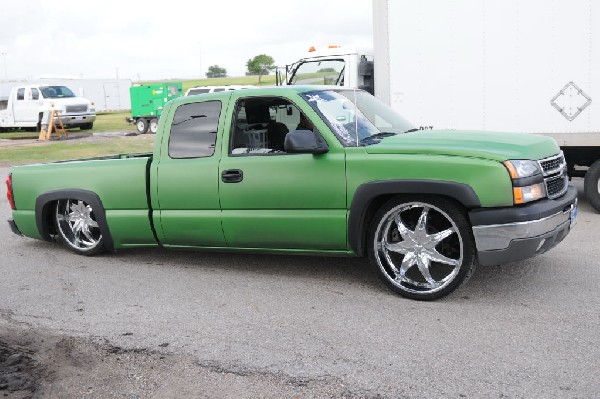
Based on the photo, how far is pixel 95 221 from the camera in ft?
21.8

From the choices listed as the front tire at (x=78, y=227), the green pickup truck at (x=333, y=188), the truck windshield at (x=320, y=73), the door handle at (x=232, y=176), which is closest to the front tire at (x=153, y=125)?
the truck windshield at (x=320, y=73)

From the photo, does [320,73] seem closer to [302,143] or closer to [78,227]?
[78,227]

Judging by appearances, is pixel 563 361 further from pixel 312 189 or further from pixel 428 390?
pixel 312 189

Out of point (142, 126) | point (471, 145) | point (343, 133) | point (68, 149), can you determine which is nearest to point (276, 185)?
point (343, 133)

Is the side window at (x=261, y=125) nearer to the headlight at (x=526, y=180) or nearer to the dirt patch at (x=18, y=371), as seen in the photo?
the headlight at (x=526, y=180)

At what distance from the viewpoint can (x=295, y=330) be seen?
4.40 meters

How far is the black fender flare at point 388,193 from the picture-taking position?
15.2ft

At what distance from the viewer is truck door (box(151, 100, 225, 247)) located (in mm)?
5719

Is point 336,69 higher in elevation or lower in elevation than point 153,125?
higher

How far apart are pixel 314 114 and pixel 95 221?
2.74 m

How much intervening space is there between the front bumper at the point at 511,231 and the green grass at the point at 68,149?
13948 millimetres

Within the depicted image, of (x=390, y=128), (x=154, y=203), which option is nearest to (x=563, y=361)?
(x=390, y=128)

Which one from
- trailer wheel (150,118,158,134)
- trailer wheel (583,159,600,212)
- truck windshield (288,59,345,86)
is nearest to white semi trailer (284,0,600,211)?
trailer wheel (583,159,600,212)

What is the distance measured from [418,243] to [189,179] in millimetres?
2157
